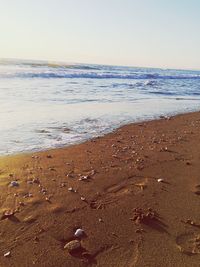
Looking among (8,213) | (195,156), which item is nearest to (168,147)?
(195,156)

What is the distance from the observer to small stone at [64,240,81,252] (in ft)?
10.9

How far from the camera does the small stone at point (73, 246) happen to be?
131 inches

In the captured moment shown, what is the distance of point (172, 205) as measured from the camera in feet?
14.1

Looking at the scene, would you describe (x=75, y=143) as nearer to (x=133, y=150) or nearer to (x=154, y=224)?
(x=133, y=150)

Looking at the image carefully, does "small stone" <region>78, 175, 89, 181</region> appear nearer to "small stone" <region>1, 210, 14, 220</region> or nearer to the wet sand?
the wet sand

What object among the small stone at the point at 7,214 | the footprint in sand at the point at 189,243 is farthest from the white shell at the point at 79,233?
the footprint in sand at the point at 189,243

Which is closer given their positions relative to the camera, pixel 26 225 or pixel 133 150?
pixel 26 225

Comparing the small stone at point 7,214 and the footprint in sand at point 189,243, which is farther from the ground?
the footprint in sand at point 189,243

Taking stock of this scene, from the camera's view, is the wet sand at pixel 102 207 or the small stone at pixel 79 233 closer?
the wet sand at pixel 102 207

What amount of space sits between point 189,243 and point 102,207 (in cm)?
111

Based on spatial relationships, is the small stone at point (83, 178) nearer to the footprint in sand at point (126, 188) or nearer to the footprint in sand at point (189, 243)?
the footprint in sand at point (126, 188)

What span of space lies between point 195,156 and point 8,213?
3.80m

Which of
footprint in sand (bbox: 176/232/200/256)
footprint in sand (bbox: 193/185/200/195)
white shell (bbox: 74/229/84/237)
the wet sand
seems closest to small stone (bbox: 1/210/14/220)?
the wet sand

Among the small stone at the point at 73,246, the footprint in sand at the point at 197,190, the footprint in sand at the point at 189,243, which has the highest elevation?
the footprint in sand at the point at 197,190
